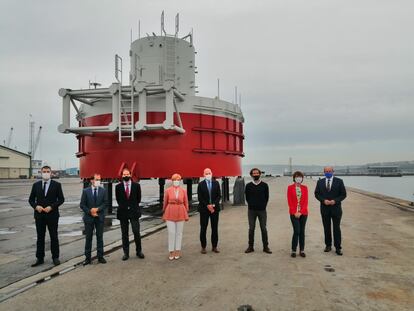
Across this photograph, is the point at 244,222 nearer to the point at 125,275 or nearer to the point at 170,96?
the point at 170,96

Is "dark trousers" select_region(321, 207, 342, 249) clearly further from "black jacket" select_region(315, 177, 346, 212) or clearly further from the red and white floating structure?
the red and white floating structure

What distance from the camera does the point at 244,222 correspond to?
12102 millimetres

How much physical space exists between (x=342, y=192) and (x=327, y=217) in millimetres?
695

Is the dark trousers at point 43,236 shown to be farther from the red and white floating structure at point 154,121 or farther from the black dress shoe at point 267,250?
the red and white floating structure at point 154,121

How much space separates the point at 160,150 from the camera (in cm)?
1416

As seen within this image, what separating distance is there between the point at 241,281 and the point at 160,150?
9.18m

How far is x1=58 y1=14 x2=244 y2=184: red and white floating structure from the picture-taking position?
44.3 ft

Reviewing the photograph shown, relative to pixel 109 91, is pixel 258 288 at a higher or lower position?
lower

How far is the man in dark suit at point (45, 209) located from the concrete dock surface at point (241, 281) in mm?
931

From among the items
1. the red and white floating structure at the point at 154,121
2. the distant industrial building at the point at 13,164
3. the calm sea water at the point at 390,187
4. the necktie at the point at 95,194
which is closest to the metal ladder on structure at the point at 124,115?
the red and white floating structure at the point at 154,121

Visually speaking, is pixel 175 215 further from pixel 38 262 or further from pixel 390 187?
pixel 390 187

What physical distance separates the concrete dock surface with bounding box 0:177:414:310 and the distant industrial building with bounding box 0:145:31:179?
93.6 metres

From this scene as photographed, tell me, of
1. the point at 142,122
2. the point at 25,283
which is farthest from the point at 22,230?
the point at 25,283

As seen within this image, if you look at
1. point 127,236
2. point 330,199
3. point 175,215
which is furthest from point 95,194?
point 330,199
